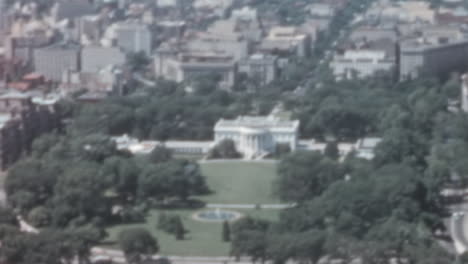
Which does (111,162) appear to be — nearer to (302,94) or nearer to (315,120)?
(315,120)

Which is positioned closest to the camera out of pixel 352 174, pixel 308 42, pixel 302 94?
pixel 352 174

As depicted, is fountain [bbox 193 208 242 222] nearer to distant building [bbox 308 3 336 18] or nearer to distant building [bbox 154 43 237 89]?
distant building [bbox 154 43 237 89]

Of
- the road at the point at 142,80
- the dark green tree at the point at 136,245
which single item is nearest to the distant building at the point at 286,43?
the road at the point at 142,80

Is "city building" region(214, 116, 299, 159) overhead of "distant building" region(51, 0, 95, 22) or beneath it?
beneath

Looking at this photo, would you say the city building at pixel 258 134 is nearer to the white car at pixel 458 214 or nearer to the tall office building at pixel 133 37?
the white car at pixel 458 214

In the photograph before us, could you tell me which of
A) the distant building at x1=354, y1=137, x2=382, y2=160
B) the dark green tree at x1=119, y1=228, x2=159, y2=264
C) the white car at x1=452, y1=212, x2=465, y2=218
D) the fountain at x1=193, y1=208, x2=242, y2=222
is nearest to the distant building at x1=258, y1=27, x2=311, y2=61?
the distant building at x1=354, y1=137, x2=382, y2=160

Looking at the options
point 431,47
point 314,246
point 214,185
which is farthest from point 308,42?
point 314,246
